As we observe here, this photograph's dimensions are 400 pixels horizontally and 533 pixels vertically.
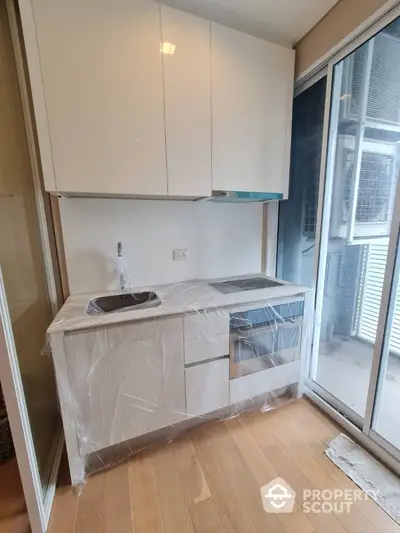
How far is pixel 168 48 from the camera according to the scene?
1.35 m

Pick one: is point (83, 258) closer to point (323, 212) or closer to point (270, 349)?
point (270, 349)

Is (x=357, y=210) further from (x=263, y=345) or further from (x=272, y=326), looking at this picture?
→ (x=263, y=345)

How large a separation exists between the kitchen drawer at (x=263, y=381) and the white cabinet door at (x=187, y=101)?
128 cm

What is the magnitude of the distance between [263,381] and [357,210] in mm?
1347

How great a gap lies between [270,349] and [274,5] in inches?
83.7

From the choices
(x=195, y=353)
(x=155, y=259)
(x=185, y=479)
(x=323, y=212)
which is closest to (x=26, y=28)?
(x=155, y=259)

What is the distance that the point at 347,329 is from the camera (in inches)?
76.1

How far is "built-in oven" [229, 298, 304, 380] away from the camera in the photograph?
5.22 ft

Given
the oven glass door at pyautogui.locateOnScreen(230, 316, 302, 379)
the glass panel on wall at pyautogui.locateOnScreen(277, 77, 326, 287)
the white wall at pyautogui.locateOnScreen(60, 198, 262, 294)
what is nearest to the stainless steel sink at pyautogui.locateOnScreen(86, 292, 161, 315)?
the white wall at pyautogui.locateOnScreen(60, 198, 262, 294)

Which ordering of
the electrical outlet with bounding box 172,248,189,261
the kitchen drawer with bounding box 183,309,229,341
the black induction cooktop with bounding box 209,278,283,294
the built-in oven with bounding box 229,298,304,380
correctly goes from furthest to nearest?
the electrical outlet with bounding box 172,248,189,261, the black induction cooktop with bounding box 209,278,283,294, the built-in oven with bounding box 229,298,304,380, the kitchen drawer with bounding box 183,309,229,341

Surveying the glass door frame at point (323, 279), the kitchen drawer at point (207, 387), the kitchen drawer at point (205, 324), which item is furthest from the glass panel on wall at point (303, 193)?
the kitchen drawer at point (207, 387)

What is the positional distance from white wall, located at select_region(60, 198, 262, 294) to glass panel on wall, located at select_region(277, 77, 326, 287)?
266 mm

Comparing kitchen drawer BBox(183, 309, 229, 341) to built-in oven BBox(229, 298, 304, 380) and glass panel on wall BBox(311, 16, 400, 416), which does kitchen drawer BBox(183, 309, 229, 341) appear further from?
glass panel on wall BBox(311, 16, 400, 416)

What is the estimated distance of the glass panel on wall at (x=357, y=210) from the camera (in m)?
1.46
